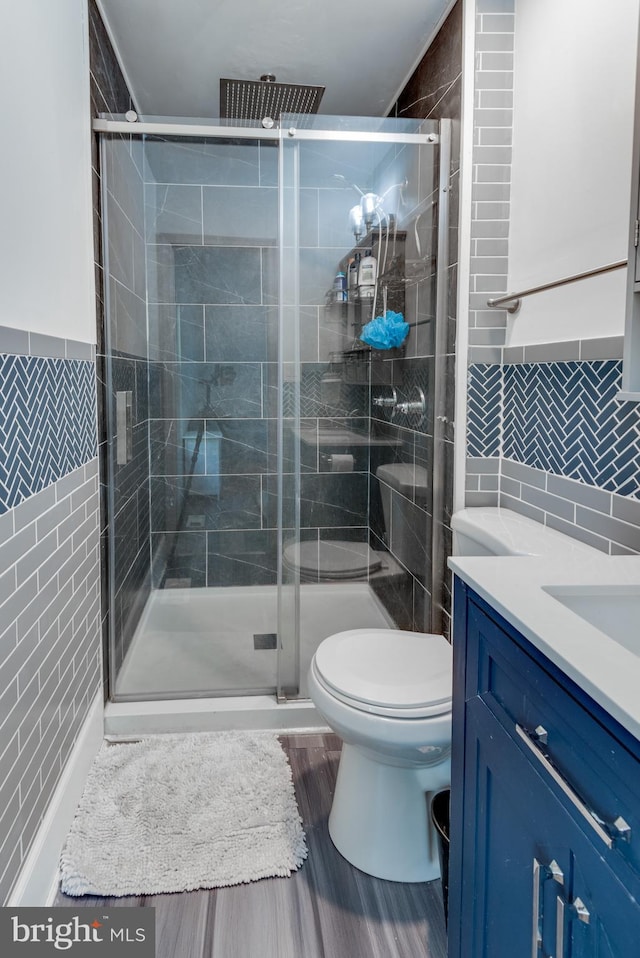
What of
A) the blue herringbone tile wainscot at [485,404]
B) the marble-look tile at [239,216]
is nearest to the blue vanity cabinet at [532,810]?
the blue herringbone tile wainscot at [485,404]

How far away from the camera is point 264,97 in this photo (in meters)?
2.91

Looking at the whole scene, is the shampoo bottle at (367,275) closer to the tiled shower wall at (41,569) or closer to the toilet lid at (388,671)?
the tiled shower wall at (41,569)

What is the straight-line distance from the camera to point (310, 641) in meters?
2.54

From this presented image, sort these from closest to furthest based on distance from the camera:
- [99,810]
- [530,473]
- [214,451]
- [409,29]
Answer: [99,810]
[530,473]
[409,29]
[214,451]

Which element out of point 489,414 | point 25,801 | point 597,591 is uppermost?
point 489,414

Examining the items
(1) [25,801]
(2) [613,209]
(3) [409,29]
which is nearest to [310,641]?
(1) [25,801]

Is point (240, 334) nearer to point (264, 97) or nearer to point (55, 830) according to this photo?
point (264, 97)

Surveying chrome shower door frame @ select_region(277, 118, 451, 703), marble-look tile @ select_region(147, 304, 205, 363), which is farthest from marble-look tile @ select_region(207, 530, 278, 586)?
marble-look tile @ select_region(147, 304, 205, 363)

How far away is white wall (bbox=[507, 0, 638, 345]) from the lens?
1.61 m

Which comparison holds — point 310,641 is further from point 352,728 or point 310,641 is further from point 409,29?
point 409,29

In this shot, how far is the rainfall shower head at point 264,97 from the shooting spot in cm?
278

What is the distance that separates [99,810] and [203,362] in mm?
1540

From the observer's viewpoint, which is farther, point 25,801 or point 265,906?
point 265,906

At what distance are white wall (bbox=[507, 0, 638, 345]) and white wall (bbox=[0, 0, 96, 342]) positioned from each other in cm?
136
